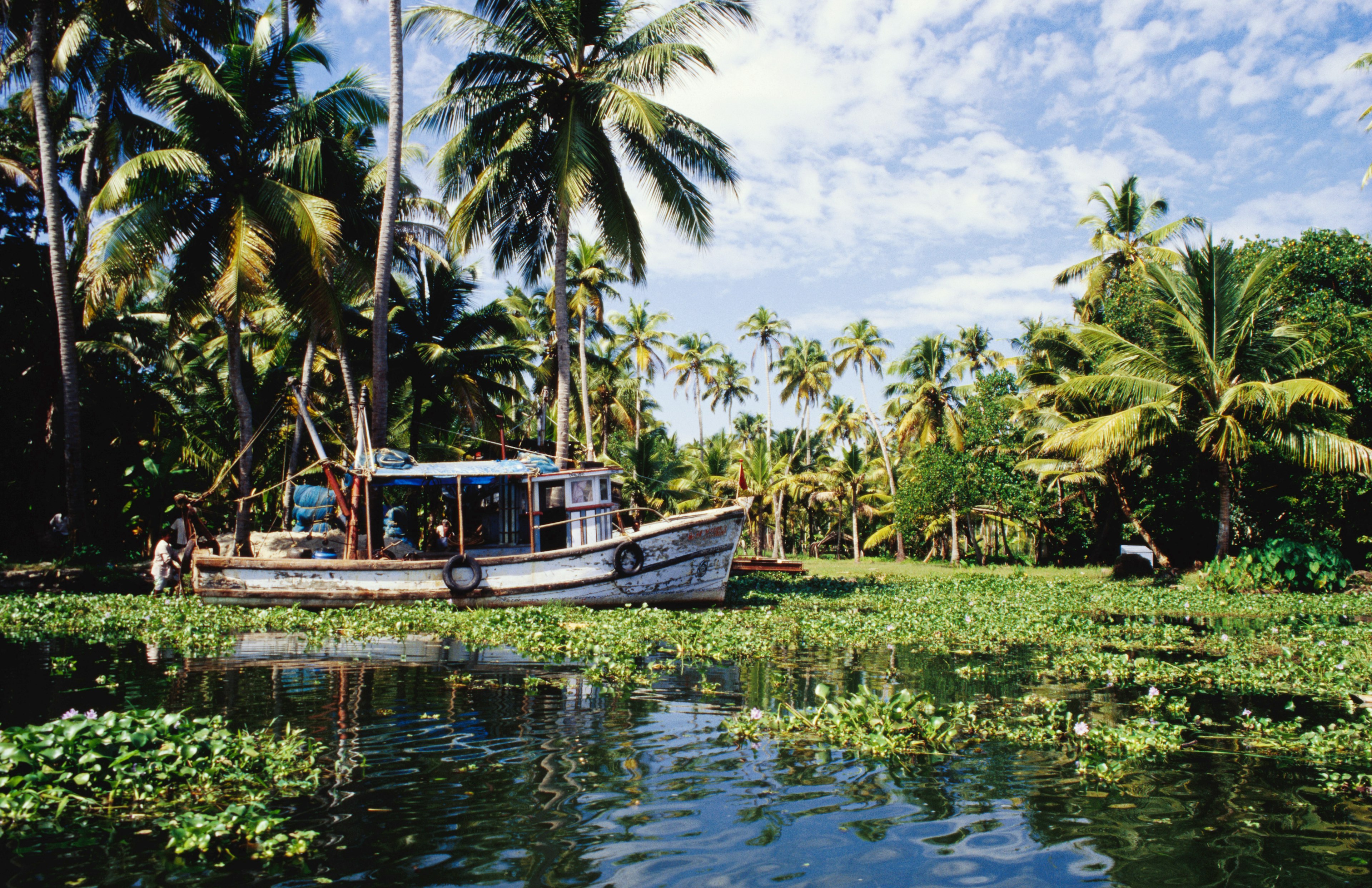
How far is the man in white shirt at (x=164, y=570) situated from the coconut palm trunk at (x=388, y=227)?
4.99 metres

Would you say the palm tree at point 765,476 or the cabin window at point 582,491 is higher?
the palm tree at point 765,476

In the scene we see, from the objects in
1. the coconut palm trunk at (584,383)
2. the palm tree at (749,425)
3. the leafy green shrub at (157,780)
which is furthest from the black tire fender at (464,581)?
the palm tree at (749,425)

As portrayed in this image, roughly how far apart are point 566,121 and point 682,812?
15.6 metres

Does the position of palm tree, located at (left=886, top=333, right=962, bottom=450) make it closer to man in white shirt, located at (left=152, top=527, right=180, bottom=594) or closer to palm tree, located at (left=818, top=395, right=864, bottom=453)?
palm tree, located at (left=818, top=395, right=864, bottom=453)

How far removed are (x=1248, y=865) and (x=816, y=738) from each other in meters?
3.04

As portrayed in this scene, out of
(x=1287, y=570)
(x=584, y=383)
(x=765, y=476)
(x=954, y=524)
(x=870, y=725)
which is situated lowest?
(x=870, y=725)

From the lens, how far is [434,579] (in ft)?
52.0

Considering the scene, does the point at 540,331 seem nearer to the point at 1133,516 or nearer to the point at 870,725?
the point at 1133,516

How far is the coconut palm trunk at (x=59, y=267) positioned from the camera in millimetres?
18953

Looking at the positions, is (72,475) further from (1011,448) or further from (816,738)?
(1011,448)

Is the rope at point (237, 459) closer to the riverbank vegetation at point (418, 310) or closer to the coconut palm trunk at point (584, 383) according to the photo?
the riverbank vegetation at point (418, 310)

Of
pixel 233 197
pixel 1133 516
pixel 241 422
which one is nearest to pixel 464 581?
pixel 241 422

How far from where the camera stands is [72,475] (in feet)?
63.5

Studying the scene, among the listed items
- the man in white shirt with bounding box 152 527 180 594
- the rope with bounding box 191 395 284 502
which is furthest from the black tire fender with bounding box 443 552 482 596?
the man in white shirt with bounding box 152 527 180 594
